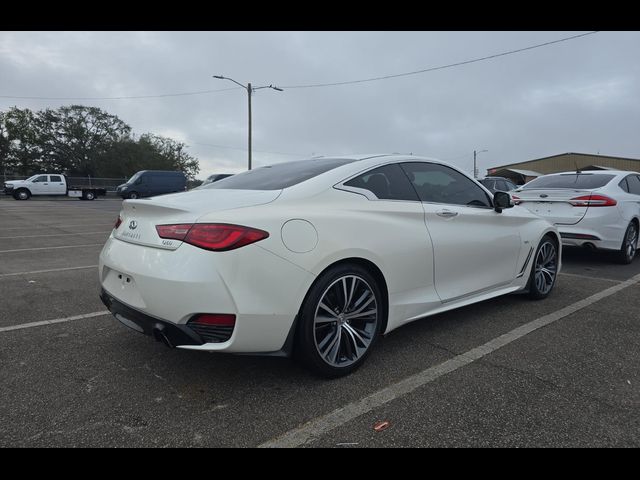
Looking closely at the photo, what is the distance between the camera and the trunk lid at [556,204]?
6.20m

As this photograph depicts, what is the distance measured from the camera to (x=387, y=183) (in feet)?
10.4

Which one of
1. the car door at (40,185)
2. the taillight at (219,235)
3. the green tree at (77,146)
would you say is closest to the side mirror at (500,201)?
the taillight at (219,235)

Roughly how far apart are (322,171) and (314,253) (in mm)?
804

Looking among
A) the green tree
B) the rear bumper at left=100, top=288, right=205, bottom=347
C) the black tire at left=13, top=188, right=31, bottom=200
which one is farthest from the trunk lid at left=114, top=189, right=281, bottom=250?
the green tree

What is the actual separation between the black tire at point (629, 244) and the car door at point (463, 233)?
3514 mm

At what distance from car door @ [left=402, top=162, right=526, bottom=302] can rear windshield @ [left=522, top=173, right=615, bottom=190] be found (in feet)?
10.5

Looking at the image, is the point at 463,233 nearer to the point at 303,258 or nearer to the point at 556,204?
the point at 303,258

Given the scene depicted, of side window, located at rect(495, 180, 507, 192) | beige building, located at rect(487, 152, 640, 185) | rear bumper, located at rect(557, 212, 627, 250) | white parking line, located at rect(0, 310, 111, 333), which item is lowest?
white parking line, located at rect(0, 310, 111, 333)

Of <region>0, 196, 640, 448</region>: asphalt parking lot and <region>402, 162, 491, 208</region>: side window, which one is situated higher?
<region>402, 162, 491, 208</region>: side window

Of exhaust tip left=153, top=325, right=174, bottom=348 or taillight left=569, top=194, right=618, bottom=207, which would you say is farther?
taillight left=569, top=194, right=618, bottom=207

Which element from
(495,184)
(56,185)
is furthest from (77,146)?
(495,184)

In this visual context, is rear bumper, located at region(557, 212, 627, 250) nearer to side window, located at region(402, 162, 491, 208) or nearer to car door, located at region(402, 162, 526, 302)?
car door, located at region(402, 162, 526, 302)

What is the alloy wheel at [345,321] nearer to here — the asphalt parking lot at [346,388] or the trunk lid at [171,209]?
the asphalt parking lot at [346,388]

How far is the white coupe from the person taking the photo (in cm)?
226
